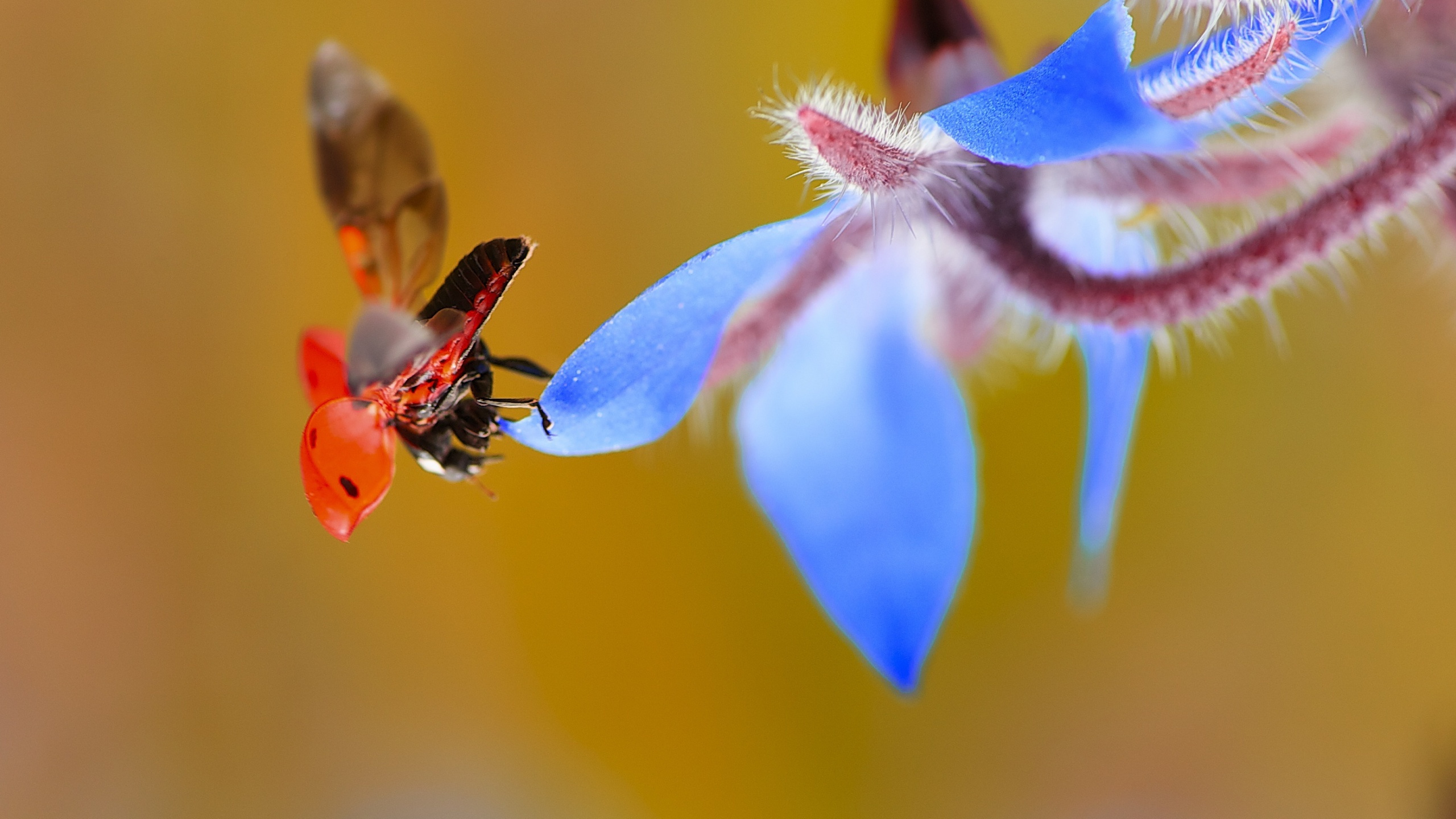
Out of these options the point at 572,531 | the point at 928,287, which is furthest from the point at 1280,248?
the point at 572,531

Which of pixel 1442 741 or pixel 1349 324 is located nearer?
pixel 1442 741

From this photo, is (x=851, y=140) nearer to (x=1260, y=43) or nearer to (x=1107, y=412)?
(x=1260, y=43)

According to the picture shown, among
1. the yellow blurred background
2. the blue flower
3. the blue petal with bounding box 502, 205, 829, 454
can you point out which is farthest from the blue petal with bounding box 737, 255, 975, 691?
the yellow blurred background

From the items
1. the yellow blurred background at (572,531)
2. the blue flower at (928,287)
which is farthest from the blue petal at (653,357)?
the yellow blurred background at (572,531)

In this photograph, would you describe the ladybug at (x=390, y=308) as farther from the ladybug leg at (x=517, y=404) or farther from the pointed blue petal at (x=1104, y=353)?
the pointed blue petal at (x=1104, y=353)

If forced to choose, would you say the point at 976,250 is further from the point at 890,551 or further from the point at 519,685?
the point at 519,685

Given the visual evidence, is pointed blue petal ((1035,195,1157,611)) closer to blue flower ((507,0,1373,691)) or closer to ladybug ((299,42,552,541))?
blue flower ((507,0,1373,691))

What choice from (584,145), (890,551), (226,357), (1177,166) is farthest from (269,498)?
(1177,166)
